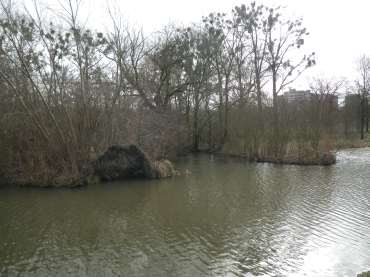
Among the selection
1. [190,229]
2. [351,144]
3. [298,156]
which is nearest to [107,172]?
[190,229]

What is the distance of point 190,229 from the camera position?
28.1ft

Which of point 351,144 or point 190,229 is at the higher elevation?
point 351,144

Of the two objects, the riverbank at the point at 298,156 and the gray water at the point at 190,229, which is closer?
the gray water at the point at 190,229

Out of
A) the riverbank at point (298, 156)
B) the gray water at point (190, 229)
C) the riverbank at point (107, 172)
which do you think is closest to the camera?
the gray water at point (190, 229)

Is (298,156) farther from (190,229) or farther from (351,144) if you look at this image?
(190,229)

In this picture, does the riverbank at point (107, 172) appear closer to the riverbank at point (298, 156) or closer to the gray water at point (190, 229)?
the gray water at point (190, 229)

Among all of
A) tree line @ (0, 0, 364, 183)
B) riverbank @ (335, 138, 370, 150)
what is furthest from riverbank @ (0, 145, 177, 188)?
riverbank @ (335, 138, 370, 150)

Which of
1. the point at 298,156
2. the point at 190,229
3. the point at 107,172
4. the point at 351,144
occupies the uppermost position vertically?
the point at 351,144

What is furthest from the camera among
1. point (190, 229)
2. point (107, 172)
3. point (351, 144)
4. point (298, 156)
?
point (351, 144)

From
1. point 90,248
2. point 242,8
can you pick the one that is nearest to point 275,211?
point 90,248

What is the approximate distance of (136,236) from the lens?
8188 mm

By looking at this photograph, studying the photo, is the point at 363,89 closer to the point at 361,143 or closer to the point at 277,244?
the point at 361,143

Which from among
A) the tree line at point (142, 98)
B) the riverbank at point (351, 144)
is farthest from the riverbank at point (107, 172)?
the riverbank at point (351, 144)

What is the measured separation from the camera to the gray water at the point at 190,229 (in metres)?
6.45
